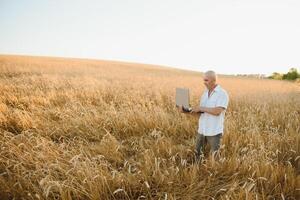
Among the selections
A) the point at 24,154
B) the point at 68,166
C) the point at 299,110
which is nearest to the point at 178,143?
the point at 68,166

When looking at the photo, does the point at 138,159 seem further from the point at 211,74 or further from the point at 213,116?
the point at 211,74

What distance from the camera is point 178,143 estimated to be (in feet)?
18.4

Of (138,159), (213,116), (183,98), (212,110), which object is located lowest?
(138,159)

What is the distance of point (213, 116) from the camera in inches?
179

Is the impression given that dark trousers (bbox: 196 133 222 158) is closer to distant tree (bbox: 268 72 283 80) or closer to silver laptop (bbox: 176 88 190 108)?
silver laptop (bbox: 176 88 190 108)

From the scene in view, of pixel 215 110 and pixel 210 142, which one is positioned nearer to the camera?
pixel 215 110

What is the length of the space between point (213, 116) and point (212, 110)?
190 mm

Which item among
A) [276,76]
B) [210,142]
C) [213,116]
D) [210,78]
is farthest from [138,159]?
[276,76]

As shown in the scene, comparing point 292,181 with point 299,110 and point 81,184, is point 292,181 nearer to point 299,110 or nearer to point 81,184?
point 81,184

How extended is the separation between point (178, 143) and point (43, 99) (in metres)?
4.42

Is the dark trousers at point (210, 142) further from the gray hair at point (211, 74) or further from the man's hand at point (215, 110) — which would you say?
the gray hair at point (211, 74)

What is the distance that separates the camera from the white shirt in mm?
4402

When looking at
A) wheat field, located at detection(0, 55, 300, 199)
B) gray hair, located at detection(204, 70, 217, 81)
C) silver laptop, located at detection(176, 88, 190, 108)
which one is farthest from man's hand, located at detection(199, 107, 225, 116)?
wheat field, located at detection(0, 55, 300, 199)

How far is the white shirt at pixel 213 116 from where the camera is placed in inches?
173
